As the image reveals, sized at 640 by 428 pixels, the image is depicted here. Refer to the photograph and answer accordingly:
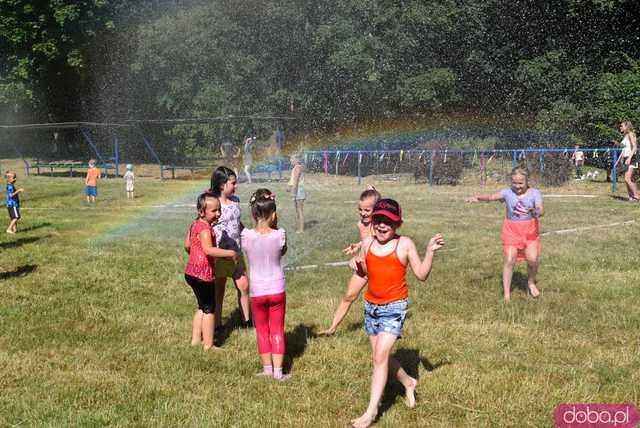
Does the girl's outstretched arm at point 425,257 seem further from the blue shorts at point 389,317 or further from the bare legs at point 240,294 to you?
the bare legs at point 240,294

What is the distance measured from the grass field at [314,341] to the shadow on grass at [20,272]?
59 millimetres

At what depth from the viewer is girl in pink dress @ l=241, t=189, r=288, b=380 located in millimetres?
6370

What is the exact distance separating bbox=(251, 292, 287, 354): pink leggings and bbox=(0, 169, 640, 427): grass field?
32cm

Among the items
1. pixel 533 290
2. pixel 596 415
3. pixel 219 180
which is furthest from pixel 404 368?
pixel 533 290

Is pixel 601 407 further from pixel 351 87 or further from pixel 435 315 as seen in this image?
pixel 351 87

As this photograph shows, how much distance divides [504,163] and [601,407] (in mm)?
27545

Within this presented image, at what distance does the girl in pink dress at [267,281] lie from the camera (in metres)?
6.37

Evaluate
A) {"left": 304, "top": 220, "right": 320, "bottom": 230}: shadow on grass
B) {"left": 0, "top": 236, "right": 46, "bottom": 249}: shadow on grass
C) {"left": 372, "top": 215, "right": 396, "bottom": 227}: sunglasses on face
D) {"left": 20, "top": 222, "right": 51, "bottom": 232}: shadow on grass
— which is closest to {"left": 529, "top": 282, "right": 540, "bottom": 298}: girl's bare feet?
{"left": 372, "top": 215, "right": 396, "bottom": 227}: sunglasses on face

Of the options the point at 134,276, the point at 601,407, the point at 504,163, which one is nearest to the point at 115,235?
the point at 134,276

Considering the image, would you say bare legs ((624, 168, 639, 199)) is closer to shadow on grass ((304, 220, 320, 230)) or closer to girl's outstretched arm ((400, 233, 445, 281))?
shadow on grass ((304, 220, 320, 230))

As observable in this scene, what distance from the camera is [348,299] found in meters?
7.77

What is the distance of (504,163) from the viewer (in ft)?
106

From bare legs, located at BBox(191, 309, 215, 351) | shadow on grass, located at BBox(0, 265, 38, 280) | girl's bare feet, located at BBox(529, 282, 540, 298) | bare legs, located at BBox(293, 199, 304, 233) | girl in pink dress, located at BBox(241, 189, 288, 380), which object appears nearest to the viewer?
girl in pink dress, located at BBox(241, 189, 288, 380)

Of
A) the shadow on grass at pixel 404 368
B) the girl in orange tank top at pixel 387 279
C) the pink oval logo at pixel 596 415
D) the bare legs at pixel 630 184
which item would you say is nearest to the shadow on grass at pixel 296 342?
the shadow on grass at pixel 404 368
